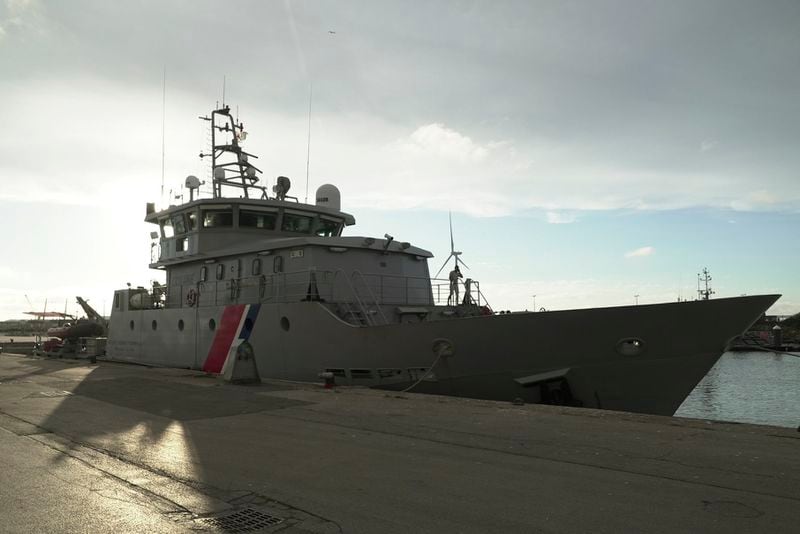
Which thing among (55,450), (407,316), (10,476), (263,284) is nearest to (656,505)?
(10,476)

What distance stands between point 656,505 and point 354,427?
160 inches

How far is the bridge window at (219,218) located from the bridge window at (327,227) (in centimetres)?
267

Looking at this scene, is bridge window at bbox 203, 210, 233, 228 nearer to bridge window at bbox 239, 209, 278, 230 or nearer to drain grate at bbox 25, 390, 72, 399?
bridge window at bbox 239, 209, 278, 230

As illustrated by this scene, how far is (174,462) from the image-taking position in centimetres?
547

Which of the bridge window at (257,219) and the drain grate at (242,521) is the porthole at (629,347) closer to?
the drain grate at (242,521)

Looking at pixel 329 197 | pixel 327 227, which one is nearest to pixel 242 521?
pixel 327 227

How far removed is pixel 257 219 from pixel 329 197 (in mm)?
2704

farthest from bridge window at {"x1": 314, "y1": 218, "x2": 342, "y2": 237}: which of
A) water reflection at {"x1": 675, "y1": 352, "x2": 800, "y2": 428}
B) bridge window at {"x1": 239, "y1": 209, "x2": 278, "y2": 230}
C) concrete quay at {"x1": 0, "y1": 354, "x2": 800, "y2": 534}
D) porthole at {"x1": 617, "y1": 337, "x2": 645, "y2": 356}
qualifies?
water reflection at {"x1": 675, "y1": 352, "x2": 800, "y2": 428}

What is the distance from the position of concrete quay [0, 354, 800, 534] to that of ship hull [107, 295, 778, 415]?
6.14 ft

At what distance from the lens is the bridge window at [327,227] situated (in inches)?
701

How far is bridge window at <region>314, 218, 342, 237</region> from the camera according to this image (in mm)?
17797

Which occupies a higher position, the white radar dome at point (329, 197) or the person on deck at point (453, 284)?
Answer: the white radar dome at point (329, 197)

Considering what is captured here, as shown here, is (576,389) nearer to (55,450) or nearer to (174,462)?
(174,462)

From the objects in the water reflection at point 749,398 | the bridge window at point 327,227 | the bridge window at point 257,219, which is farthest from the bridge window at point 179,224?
the water reflection at point 749,398
